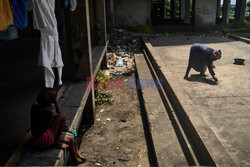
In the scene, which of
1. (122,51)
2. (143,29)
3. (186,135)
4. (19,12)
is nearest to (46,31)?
(19,12)

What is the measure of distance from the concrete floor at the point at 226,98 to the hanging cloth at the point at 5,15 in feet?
9.44

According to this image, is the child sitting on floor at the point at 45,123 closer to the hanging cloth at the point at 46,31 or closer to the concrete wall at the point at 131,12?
the hanging cloth at the point at 46,31

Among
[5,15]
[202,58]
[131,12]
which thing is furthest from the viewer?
[131,12]

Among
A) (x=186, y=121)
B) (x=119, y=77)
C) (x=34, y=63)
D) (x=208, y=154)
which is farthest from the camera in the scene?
(x=119, y=77)

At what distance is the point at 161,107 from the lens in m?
4.62

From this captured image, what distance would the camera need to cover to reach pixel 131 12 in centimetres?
1338

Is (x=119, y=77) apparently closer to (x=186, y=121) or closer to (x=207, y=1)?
(x=186, y=121)

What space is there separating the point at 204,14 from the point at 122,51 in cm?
724

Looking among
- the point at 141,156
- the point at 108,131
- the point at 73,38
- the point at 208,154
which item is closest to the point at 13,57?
the point at 73,38

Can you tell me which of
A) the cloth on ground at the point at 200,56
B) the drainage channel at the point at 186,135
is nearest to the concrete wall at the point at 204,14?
the cloth on ground at the point at 200,56

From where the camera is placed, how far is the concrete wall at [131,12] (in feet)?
43.6

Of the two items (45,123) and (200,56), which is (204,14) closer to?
(200,56)

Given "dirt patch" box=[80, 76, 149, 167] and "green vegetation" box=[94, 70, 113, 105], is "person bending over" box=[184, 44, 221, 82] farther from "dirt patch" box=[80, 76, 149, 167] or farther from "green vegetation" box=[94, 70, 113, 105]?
"green vegetation" box=[94, 70, 113, 105]

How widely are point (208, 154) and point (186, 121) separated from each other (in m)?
0.96
